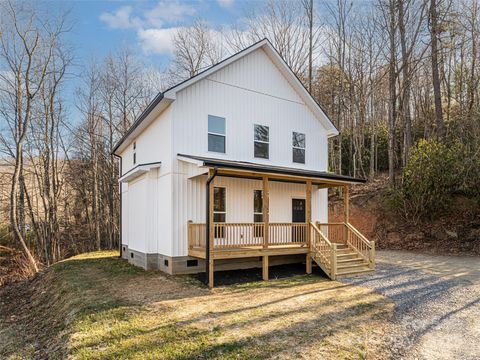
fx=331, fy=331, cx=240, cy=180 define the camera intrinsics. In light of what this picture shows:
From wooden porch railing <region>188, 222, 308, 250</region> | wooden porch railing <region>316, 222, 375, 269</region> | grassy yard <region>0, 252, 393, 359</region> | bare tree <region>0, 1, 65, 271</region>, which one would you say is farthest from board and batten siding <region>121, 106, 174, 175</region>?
bare tree <region>0, 1, 65, 271</region>

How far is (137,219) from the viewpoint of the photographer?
532 inches

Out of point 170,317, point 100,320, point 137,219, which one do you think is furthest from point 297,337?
point 137,219

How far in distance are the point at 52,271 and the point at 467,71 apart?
2793 cm

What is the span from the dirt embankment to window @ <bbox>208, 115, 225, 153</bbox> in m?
11.3

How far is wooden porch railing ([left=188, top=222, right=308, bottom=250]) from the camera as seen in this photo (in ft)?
35.9

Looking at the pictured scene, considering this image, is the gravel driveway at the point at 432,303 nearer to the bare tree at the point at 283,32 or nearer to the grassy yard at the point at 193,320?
the grassy yard at the point at 193,320

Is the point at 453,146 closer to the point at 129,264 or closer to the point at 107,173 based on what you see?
the point at 129,264

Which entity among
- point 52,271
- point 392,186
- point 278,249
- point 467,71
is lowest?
point 52,271

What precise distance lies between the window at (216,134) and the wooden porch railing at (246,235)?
9.54 feet

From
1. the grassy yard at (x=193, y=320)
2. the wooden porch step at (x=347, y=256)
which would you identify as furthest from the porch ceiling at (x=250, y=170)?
the grassy yard at (x=193, y=320)

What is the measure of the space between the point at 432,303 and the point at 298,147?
8055mm

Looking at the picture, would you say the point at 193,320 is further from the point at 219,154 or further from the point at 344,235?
the point at 344,235

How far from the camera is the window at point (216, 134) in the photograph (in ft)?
39.5

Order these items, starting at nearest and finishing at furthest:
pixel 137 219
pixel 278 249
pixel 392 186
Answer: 1. pixel 278 249
2. pixel 137 219
3. pixel 392 186
